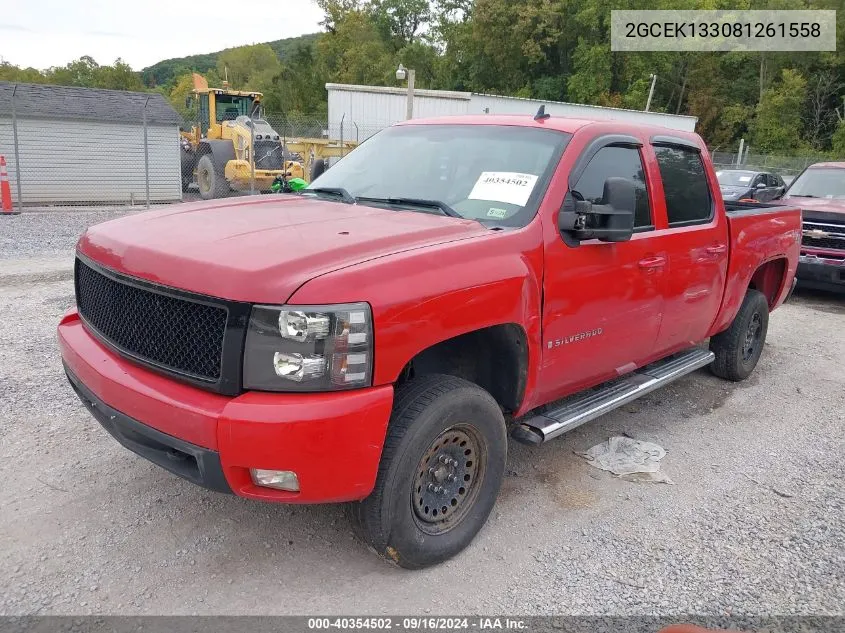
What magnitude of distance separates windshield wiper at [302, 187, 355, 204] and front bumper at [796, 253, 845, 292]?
7.12m

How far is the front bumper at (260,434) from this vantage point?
2.39m

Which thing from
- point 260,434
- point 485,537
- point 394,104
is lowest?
point 485,537

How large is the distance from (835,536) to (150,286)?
355 cm

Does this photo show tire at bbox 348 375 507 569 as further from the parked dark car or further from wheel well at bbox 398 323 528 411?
the parked dark car

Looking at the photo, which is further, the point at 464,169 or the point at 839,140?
the point at 839,140

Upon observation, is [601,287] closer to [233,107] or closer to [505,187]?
[505,187]

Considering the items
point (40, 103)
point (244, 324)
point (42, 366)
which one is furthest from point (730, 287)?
point (40, 103)

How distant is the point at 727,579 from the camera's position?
302cm

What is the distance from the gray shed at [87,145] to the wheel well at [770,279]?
14.3 meters

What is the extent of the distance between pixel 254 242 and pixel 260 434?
842mm

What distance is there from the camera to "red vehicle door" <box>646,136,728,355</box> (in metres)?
4.19

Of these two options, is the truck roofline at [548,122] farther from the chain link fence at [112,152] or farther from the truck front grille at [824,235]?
the chain link fence at [112,152]

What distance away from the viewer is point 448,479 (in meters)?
3.04

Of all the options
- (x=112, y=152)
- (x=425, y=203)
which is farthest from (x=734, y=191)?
(x=112, y=152)
